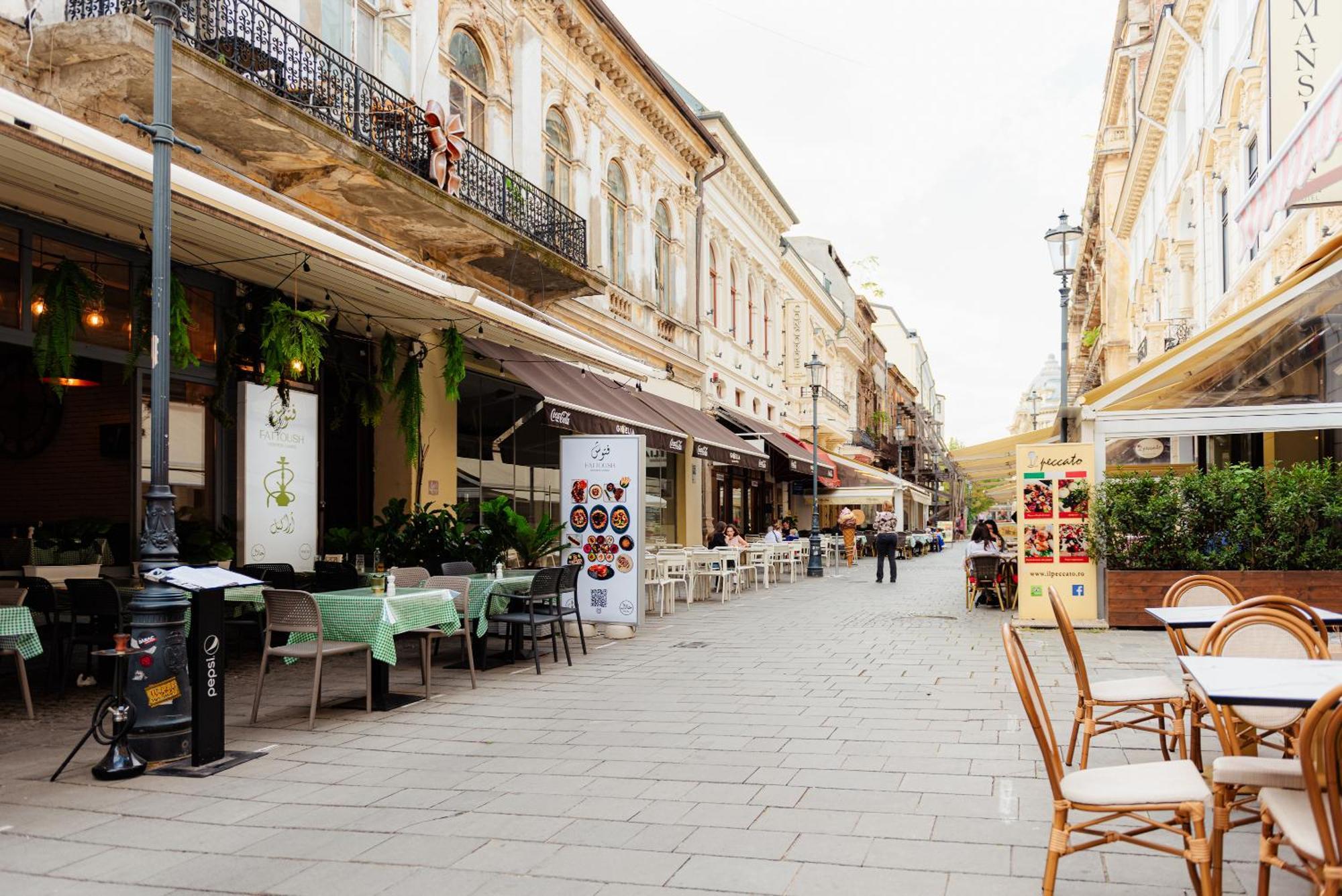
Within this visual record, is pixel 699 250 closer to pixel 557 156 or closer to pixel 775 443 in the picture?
pixel 775 443

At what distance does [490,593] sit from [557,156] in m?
10.5

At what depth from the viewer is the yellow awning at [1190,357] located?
11156 millimetres

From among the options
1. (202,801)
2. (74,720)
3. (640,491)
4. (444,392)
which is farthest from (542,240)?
(202,801)

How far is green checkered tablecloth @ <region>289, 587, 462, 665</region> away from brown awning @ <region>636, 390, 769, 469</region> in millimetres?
11056

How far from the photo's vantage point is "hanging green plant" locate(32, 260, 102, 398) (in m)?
8.54

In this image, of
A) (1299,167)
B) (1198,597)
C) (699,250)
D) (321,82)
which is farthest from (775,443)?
(1198,597)

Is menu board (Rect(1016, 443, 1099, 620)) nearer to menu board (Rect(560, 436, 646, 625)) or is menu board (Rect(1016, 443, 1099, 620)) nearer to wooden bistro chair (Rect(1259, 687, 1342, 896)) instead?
menu board (Rect(560, 436, 646, 625))

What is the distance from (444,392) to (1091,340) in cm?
3497

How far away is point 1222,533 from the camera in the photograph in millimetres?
11453

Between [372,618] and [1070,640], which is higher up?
[1070,640]

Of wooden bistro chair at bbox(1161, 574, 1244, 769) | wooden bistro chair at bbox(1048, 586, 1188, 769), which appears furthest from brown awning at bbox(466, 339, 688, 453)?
wooden bistro chair at bbox(1048, 586, 1188, 769)

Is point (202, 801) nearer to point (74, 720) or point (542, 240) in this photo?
point (74, 720)

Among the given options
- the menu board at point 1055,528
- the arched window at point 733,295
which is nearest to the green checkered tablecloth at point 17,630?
the menu board at point 1055,528

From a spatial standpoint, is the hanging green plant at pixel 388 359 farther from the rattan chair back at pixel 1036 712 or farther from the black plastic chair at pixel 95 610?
the rattan chair back at pixel 1036 712
